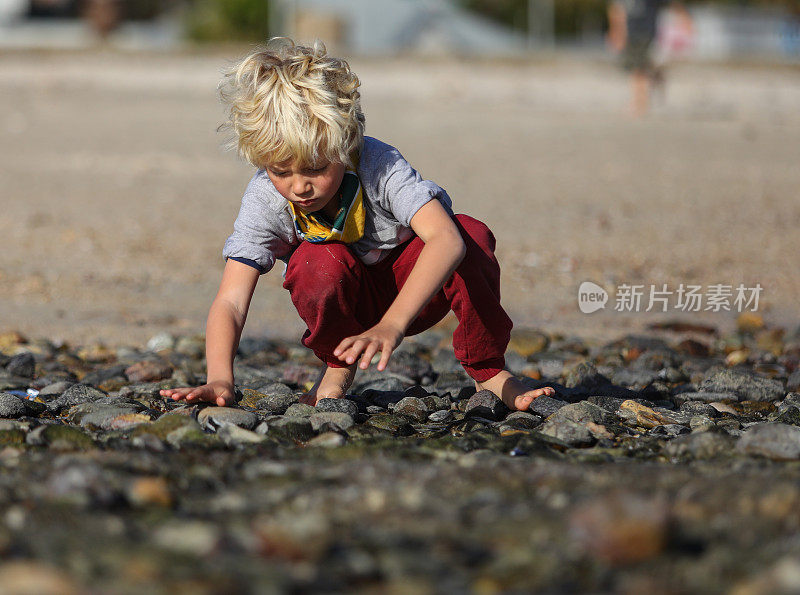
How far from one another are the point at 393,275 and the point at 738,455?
1121 mm

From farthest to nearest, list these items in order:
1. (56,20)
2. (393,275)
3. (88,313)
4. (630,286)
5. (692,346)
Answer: (56,20)
(630,286)
(88,313)
(692,346)
(393,275)

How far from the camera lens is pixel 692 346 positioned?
4043 millimetres

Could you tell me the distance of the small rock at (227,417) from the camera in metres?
2.57

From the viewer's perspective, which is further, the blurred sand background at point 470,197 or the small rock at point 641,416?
the blurred sand background at point 470,197

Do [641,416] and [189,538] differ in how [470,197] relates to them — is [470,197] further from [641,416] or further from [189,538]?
[189,538]

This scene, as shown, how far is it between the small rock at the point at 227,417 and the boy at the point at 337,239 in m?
0.06

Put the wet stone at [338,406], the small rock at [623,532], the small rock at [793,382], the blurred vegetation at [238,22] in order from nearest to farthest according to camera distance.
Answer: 1. the small rock at [623,532]
2. the wet stone at [338,406]
3. the small rock at [793,382]
4. the blurred vegetation at [238,22]

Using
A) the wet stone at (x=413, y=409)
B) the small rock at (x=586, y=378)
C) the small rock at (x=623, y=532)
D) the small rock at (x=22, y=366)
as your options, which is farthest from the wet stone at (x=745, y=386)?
the small rock at (x=22, y=366)

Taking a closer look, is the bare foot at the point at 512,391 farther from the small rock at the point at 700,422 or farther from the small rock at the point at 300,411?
the small rock at the point at 300,411

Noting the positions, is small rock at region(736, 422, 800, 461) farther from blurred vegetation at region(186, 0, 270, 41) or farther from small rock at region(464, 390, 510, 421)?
blurred vegetation at region(186, 0, 270, 41)

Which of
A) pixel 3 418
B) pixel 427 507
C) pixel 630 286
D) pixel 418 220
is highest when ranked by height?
pixel 418 220

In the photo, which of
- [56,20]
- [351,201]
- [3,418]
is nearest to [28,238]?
[3,418]

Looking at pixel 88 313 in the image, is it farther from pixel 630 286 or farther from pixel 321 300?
pixel 630 286

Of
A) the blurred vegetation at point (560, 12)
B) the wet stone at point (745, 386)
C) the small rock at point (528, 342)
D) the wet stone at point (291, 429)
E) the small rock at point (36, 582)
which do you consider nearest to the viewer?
the small rock at point (36, 582)
